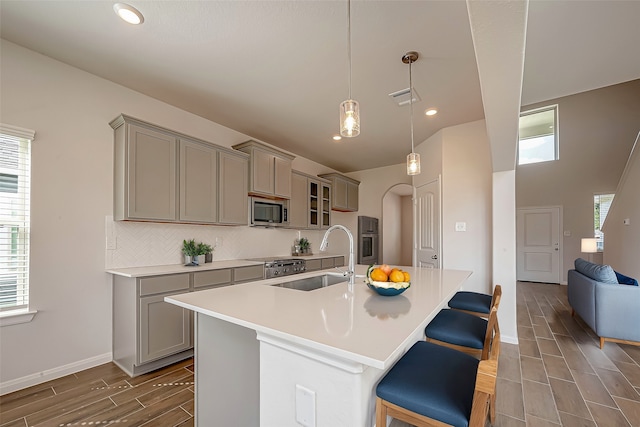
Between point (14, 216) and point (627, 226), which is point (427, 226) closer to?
point (627, 226)

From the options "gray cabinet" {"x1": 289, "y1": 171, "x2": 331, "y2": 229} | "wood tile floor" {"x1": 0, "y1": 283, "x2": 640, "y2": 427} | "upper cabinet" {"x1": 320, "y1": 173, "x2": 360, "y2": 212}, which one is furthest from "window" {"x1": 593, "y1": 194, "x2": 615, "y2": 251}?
"gray cabinet" {"x1": 289, "y1": 171, "x2": 331, "y2": 229}

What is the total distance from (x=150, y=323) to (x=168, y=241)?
3.13 ft

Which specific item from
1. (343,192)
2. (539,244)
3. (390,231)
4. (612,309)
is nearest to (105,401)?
(343,192)

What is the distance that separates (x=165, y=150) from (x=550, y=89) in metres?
3.76

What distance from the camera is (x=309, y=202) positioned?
4.78 m

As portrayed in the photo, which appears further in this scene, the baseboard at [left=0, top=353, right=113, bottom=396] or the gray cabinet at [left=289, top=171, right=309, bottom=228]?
the gray cabinet at [left=289, top=171, right=309, bottom=228]

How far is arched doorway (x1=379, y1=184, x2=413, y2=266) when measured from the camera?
6.05 metres

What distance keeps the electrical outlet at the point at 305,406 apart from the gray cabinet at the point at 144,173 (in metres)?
2.30

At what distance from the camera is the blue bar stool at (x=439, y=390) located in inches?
36.3

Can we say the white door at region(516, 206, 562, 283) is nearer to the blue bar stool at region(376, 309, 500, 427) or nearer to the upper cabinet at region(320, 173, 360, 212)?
the upper cabinet at region(320, 173, 360, 212)

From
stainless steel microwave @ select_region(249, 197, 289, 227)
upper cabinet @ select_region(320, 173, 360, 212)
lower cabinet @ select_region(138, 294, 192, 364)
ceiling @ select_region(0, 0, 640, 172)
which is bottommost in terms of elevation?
lower cabinet @ select_region(138, 294, 192, 364)

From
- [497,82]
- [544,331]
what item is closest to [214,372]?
[497,82]

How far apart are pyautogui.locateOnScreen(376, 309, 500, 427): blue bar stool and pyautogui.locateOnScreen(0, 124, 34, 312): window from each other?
111 inches

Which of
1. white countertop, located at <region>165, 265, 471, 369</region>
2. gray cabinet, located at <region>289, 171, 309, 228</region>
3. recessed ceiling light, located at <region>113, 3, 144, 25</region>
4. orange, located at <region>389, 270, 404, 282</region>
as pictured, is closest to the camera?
white countertop, located at <region>165, 265, 471, 369</region>
